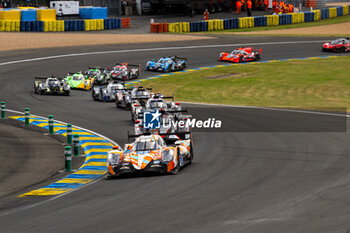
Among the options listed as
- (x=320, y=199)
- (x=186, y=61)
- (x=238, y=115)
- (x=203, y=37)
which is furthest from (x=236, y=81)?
(x=320, y=199)

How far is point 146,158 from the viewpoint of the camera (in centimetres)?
2267

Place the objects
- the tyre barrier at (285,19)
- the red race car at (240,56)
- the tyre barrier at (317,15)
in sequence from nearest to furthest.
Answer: the red race car at (240,56)
the tyre barrier at (285,19)
the tyre barrier at (317,15)

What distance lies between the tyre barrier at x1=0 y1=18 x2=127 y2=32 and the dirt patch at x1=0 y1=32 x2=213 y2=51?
5.51 feet

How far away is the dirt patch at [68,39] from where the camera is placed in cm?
6975

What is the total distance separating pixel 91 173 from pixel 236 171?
5.60m

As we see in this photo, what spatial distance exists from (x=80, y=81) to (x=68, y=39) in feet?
79.6

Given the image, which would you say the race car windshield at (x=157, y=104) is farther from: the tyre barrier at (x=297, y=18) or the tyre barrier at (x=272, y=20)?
the tyre barrier at (x=297, y=18)

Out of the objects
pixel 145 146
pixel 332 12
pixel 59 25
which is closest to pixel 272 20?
pixel 332 12

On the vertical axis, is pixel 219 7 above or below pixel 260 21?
above

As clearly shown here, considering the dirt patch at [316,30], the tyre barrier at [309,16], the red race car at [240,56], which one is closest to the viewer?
the red race car at [240,56]

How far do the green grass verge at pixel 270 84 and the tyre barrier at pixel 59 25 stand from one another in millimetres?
24456

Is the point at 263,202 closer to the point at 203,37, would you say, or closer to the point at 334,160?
the point at 334,160

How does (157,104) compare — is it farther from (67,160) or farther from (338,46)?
(338,46)

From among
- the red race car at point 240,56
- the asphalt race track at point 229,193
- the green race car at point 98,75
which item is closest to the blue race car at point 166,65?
the red race car at point 240,56
